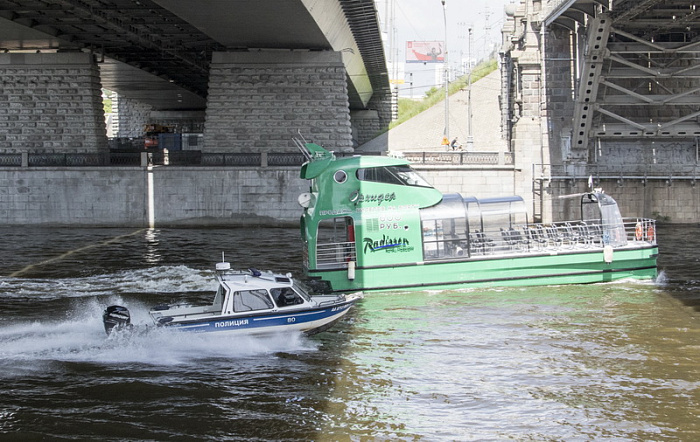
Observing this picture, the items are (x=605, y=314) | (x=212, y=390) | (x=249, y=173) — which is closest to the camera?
(x=212, y=390)

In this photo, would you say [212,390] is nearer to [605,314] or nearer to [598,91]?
[605,314]

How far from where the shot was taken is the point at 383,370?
14562 millimetres

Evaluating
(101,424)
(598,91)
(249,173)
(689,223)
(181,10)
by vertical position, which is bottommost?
(101,424)

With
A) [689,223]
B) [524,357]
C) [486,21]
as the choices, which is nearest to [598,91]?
[689,223]

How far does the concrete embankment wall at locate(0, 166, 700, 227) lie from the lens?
40.7 meters

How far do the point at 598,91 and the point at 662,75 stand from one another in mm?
3117

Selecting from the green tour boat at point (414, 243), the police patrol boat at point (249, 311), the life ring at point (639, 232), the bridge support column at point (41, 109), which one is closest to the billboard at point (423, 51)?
the bridge support column at point (41, 109)

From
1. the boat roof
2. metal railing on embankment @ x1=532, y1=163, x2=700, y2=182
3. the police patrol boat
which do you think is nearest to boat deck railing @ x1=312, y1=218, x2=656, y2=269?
the boat roof

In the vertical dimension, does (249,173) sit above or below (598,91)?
below

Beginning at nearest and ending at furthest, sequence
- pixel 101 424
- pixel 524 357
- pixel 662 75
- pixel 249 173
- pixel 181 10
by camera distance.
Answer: pixel 101 424
pixel 524 357
pixel 181 10
pixel 662 75
pixel 249 173

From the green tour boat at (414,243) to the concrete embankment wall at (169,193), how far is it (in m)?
18.1

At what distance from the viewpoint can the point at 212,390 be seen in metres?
13.5

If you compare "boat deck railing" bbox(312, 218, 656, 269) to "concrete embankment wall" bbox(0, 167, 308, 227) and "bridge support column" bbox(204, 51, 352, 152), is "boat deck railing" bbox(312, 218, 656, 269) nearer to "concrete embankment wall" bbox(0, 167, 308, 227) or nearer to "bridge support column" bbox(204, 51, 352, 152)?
"concrete embankment wall" bbox(0, 167, 308, 227)

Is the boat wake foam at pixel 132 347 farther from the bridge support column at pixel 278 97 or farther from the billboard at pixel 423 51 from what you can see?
the billboard at pixel 423 51
